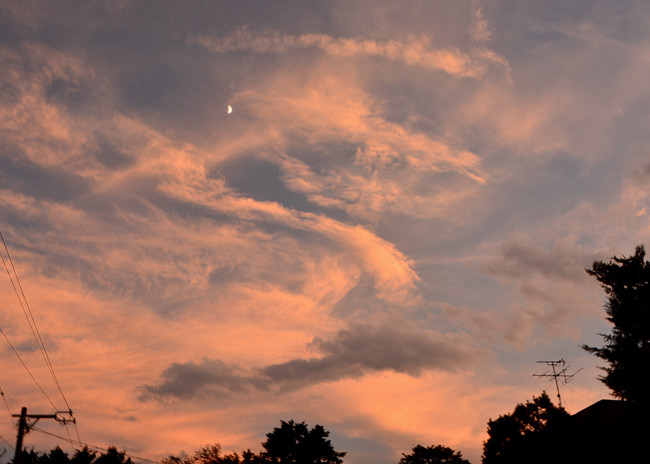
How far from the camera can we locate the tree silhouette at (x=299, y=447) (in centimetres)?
8012

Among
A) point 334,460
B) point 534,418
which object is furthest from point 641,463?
point 334,460

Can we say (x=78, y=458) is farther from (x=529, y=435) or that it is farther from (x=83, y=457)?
(x=529, y=435)

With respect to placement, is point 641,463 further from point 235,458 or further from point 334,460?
point 235,458

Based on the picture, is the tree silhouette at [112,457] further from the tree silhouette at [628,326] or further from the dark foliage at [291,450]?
the tree silhouette at [628,326]

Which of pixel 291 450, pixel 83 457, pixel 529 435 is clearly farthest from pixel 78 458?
pixel 529 435

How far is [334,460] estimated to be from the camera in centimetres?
8100

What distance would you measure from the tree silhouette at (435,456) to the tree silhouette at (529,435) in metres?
32.5

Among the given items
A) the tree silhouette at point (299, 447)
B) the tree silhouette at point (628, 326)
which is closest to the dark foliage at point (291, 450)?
the tree silhouette at point (299, 447)

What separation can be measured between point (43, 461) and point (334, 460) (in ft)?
159

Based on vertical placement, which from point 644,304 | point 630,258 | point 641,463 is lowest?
point 641,463

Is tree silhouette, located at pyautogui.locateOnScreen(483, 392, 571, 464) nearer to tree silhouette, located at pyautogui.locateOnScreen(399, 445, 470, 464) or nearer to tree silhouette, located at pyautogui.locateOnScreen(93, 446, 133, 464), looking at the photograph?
tree silhouette, located at pyautogui.locateOnScreen(399, 445, 470, 464)

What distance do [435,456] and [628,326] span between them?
63.8 meters

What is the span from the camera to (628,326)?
3925 centimetres

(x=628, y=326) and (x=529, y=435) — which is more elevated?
(x=628, y=326)
